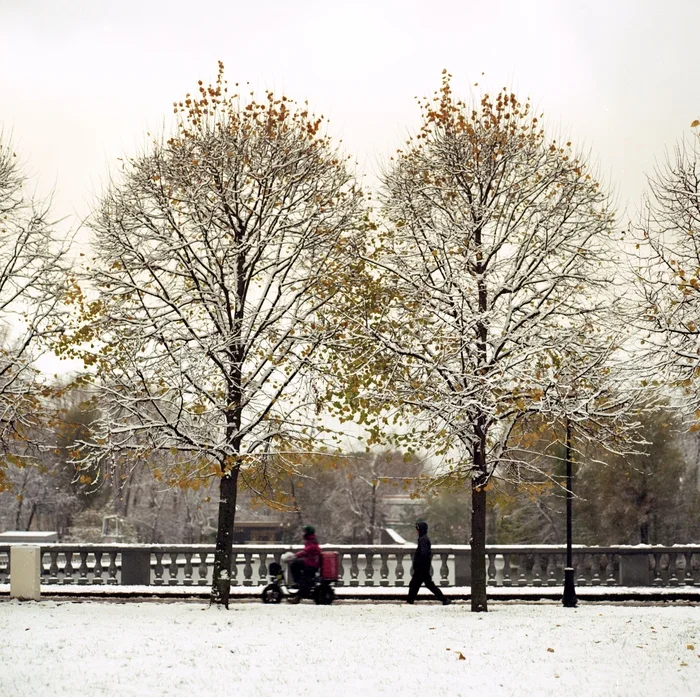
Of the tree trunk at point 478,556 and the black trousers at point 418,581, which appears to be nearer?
the tree trunk at point 478,556

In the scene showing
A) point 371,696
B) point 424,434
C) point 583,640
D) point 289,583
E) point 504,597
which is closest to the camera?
point 371,696

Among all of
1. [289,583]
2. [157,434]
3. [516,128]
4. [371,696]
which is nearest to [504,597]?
[289,583]

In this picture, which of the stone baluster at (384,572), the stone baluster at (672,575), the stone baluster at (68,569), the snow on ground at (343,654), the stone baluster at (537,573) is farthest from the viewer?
the stone baluster at (672,575)

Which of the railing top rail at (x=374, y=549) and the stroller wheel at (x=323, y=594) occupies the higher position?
the railing top rail at (x=374, y=549)

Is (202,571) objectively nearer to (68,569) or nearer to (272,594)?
(68,569)

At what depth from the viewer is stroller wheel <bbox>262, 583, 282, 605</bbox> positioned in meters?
18.8

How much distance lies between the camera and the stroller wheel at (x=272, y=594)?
741 inches

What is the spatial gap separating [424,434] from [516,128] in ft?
21.9

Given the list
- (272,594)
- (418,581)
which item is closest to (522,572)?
(418,581)

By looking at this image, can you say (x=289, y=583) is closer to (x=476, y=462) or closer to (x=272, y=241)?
(x=476, y=462)

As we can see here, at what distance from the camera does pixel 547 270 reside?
18.6 meters

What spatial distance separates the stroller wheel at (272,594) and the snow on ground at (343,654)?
253 cm

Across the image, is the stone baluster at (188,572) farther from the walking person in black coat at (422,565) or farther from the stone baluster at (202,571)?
the walking person in black coat at (422,565)

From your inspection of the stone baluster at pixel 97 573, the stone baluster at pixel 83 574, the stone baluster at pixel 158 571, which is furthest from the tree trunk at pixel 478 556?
the stone baluster at pixel 83 574
